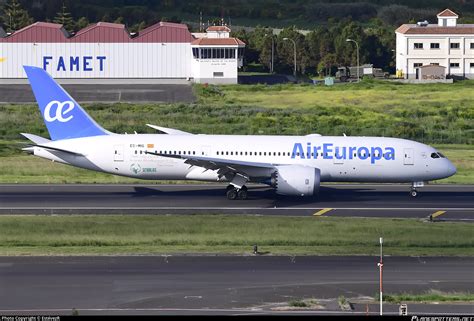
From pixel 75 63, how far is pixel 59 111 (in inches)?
3289

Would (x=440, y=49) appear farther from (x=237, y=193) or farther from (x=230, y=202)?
(x=230, y=202)

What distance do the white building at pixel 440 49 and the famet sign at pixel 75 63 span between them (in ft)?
137

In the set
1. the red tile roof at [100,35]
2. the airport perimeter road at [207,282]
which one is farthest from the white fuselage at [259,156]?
the red tile roof at [100,35]

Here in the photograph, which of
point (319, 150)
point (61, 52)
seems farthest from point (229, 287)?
point (61, 52)

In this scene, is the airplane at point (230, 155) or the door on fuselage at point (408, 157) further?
the door on fuselage at point (408, 157)

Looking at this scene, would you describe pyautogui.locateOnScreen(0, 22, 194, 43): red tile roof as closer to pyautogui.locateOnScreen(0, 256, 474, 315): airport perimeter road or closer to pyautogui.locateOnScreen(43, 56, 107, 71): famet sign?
pyautogui.locateOnScreen(43, 56, 107, 71): famet sign

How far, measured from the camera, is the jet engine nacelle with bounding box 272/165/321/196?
172 feet

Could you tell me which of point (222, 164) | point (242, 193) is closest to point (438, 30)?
point (242, 193)

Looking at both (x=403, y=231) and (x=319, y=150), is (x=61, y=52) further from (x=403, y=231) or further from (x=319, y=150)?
(x=403, y=231)

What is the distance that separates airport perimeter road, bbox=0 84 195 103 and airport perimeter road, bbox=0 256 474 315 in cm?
7260

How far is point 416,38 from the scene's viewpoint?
144m

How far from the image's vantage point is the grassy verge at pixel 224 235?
1620 inches

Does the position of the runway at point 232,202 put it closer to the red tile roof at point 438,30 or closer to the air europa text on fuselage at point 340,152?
the air europa text on fuselage at point 340,152

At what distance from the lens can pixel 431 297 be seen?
32.8 m
